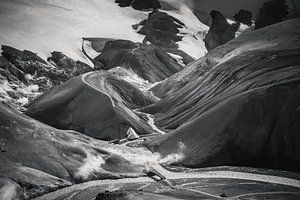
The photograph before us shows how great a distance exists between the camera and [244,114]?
763 inches

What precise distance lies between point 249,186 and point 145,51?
983 inches

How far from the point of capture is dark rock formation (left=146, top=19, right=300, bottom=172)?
18047 mm

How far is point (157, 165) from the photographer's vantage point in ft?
60.6

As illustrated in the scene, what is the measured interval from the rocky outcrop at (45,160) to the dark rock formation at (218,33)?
3310cm

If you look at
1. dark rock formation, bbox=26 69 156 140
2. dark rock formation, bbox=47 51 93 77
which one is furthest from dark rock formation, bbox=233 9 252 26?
dark rock formation, bbox=26 69 156 140

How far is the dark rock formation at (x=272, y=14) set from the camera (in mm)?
54781

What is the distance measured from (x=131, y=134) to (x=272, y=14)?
38.4 meters

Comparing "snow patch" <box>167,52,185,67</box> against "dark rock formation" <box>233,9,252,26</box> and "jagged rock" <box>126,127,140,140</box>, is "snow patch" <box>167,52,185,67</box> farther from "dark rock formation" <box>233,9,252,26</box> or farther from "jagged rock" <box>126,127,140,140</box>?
"dark rock formation" <box>233,9,252,26</box>

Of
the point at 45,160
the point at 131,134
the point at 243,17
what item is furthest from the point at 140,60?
the point at 243,17

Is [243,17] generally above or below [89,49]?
above

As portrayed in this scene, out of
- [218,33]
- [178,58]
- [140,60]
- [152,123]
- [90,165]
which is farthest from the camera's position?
[218,33]

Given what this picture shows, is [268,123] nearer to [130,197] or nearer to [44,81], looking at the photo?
[130,197]

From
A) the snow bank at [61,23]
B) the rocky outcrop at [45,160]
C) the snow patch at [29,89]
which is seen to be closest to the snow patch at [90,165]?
the rocky outcrop at [45,160]

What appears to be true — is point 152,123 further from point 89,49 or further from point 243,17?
point 243,17
